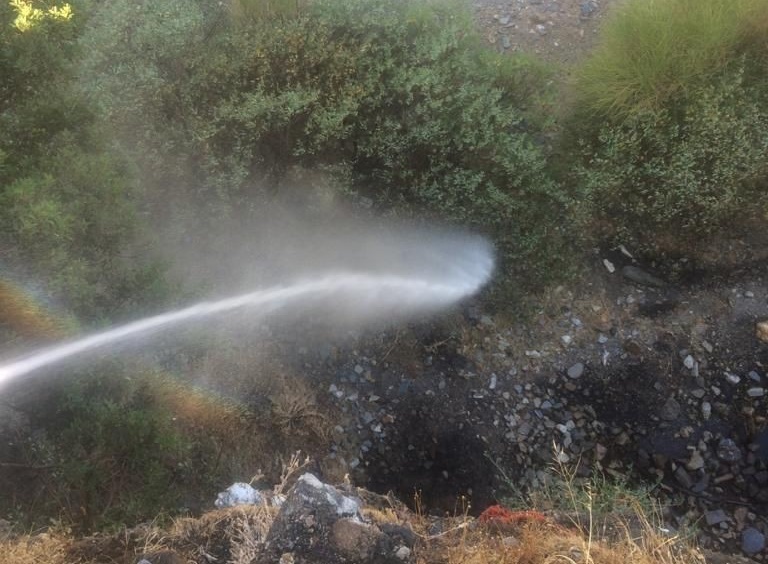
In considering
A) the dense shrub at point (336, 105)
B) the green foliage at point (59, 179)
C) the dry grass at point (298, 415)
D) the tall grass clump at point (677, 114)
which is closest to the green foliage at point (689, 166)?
the tall grass clump at point (677, 114)

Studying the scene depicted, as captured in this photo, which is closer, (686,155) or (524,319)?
(686,155)

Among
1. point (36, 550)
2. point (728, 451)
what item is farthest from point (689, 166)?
point (36, 550)

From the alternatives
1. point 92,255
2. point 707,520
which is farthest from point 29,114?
point 707,520

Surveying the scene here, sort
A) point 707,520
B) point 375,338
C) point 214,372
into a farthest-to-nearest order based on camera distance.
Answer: point 375,338 < point 214,372 < point 707,520

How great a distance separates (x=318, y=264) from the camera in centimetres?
509

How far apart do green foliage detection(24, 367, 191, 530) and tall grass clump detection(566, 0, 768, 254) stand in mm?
3464

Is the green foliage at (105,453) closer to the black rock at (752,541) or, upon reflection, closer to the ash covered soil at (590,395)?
the ash covered soil at (590,395)

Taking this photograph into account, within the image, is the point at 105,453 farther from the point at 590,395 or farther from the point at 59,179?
the point at 590,395

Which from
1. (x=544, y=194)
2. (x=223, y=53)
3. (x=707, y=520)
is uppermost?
(x=223, y=53)

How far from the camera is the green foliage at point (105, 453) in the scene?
3578 millimetres

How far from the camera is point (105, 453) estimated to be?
3.69 m

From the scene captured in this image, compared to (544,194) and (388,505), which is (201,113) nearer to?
(544,194)

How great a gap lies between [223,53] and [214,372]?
2.30m

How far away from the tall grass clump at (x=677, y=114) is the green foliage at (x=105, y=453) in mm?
3464
